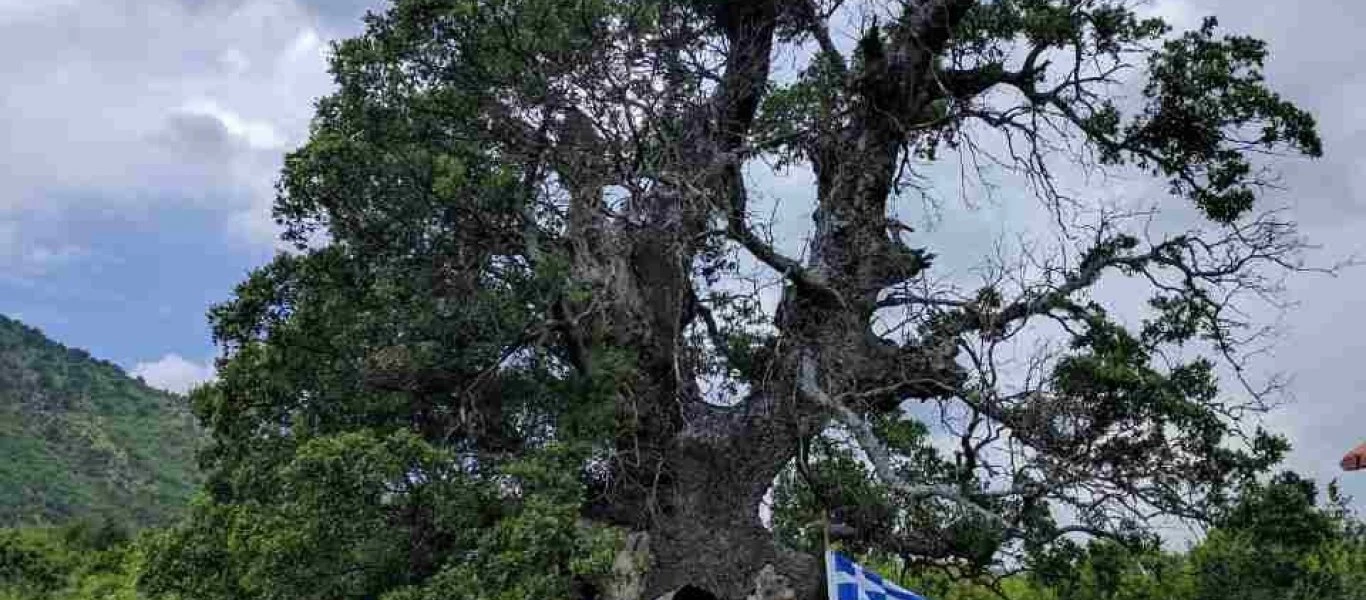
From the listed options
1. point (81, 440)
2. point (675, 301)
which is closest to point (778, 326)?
point (675, 301)

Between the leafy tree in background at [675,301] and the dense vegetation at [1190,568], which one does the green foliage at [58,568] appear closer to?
the dense vegetation at [1190,568]

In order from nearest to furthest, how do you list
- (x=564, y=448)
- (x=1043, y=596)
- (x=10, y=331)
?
(x=564, y=448)
(x=1043, y=596)
(x=10, y=331)

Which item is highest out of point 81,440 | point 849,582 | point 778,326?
point 81,440

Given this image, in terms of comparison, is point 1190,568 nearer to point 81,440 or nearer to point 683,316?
point 683,316

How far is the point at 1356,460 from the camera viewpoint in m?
10.5

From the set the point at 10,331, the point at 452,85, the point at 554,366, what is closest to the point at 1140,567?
the point at 554,366

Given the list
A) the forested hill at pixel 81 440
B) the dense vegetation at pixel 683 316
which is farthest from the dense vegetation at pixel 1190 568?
the forested hill at pixel 81 440

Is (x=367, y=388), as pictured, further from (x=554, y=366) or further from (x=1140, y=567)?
(x=1140, y=567)

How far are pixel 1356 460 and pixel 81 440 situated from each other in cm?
3513

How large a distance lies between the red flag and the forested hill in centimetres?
2565

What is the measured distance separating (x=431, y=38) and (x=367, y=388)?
8.65 ft

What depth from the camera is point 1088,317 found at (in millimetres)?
10734

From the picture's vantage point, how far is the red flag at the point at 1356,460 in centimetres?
1042

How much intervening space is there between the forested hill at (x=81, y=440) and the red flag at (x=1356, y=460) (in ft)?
84.2
